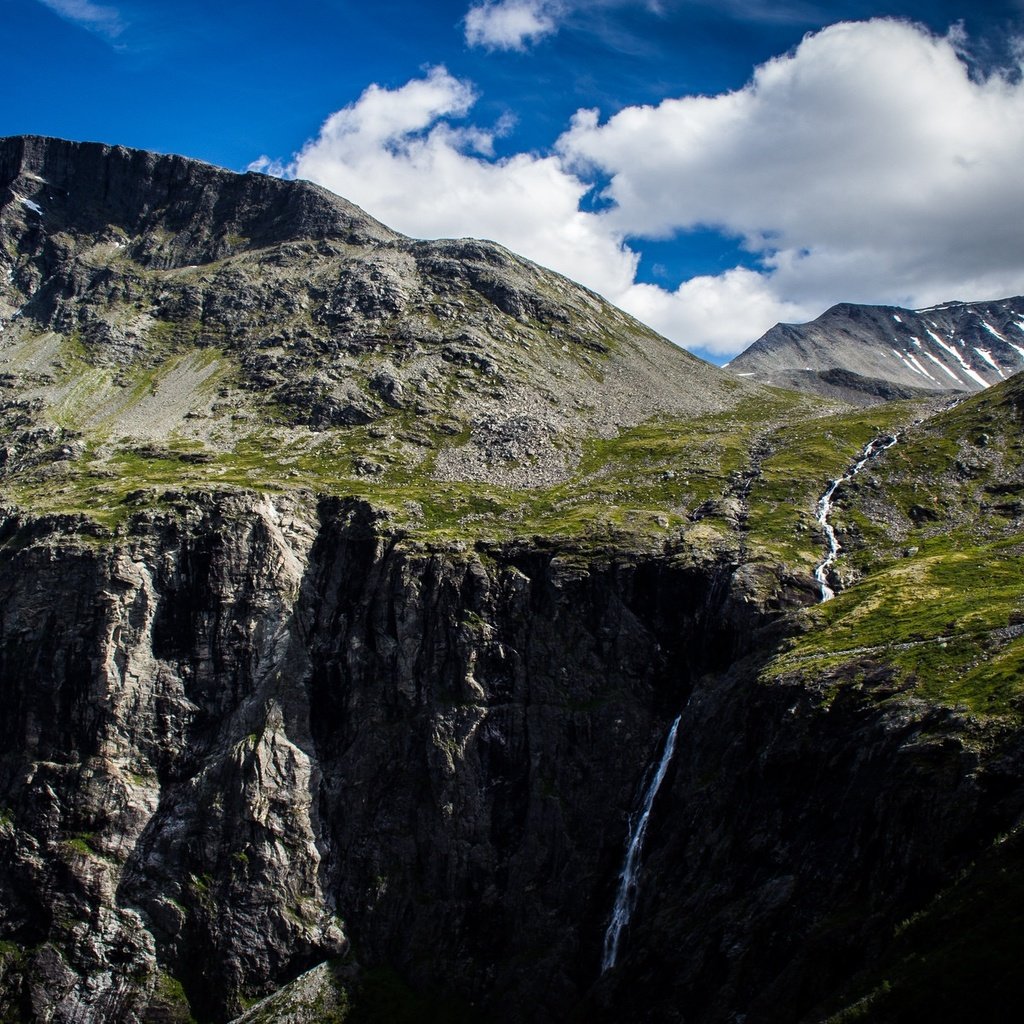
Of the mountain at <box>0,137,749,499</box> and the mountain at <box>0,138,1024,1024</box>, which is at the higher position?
the mountain at <box>0,137,749,499</box>

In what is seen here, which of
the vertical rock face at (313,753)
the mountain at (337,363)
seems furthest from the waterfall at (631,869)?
the mountain at (337,363)

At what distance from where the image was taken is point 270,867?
8069 centimetres

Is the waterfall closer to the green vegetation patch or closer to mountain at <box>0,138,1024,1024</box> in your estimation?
mountain at <box>0,138,1024,1024</box>

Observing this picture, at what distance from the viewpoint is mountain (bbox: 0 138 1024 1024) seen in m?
46.9

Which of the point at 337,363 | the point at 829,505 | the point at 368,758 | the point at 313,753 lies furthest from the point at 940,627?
the point at 337,363

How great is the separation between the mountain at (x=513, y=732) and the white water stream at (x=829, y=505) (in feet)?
2.54

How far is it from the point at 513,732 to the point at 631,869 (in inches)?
768

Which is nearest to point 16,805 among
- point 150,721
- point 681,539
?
point 150,721

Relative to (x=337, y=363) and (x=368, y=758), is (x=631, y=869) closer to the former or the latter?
(x=368, y=758)

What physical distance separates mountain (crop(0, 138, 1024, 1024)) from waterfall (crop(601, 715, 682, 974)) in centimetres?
47

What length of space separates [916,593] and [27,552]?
98332 mm

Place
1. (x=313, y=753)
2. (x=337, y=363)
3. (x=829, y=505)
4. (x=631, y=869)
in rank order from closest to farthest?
(x=631, y=869), (x=313, y=753), (x=829, y=505), (x=337, y=363)

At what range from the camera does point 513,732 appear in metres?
84.6

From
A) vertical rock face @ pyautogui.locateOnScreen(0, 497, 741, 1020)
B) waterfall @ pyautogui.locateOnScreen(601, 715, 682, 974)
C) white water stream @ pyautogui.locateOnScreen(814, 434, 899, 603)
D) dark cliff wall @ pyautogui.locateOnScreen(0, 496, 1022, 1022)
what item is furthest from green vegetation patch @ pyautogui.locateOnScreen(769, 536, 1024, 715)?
vertical rock face @ pyautogui.locateOnScreen(0, 497, 741, 1020)
